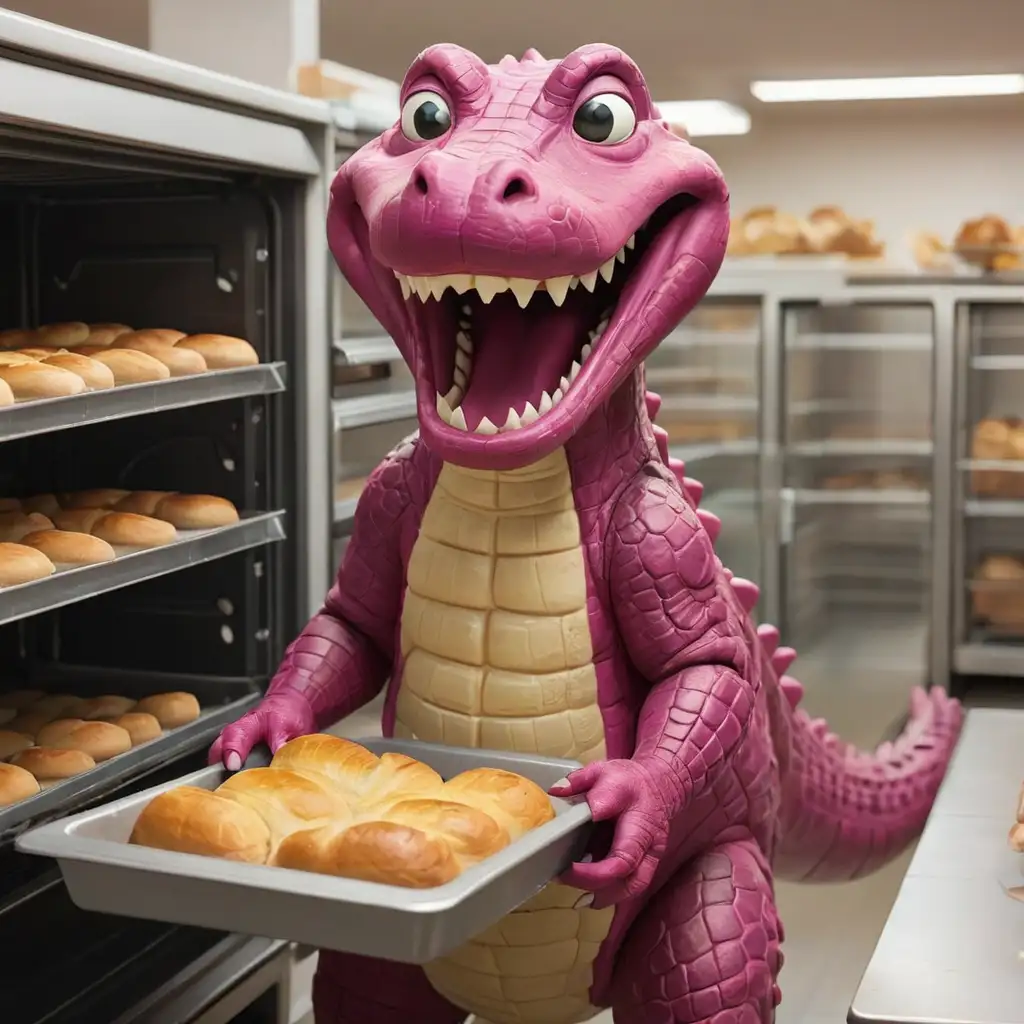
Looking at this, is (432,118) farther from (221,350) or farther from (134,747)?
(134,747)

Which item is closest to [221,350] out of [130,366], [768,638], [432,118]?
[130,366]

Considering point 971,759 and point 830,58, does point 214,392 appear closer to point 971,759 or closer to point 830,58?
point 971,759

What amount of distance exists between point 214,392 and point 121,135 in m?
0.42

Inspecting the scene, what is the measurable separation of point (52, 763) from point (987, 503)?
4443 millimetres

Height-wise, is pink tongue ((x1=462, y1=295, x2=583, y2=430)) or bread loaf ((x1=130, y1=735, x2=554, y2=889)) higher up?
pink tongue ((x1=462, y1=295, x2=583, y2=430))

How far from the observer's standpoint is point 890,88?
6.93 meters

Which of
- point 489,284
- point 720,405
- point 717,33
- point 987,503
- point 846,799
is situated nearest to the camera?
point 489,284

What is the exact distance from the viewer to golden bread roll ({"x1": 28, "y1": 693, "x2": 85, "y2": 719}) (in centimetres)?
241

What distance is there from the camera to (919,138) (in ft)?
25.7

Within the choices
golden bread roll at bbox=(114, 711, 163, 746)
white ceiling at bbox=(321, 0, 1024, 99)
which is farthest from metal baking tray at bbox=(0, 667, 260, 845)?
white ceiling at bbox=(321, 0, 1024, 99)

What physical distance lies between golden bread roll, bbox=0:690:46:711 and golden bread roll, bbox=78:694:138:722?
0.35 ft

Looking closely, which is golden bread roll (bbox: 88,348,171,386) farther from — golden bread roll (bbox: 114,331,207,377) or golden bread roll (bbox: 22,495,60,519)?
golden bread roll (bbox: 22,495,60,519)

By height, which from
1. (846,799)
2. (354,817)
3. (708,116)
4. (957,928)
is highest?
(708,116)

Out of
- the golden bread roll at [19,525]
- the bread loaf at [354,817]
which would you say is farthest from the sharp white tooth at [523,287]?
the golden bread roll at [19,525]
